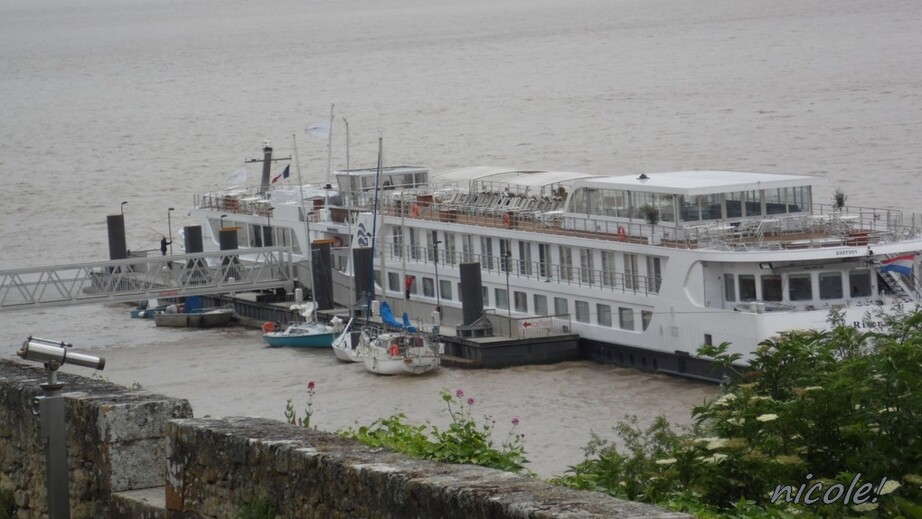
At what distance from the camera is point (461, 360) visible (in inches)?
1735

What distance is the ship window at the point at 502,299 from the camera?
48.4 m

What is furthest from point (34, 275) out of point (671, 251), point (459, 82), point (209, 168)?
point (459, 82)

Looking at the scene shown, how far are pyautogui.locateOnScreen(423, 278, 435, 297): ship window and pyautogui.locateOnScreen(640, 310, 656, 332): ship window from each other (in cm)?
1031

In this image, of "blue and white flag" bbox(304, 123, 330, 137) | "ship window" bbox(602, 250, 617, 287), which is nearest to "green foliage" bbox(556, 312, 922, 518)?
"ship window" bbox(602, 250, 617, 287)

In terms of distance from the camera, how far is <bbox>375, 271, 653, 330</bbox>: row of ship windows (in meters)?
43.6

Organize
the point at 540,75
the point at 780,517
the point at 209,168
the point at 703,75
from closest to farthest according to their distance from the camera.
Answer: the point at 780,517
the point at 209,168
the point at 703,75
the point at 540,75

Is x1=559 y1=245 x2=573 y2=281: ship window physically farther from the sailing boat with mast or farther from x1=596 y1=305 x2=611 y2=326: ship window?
the sailing boat with mast

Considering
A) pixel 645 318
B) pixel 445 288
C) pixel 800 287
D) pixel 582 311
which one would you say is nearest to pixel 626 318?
pixel 645 318

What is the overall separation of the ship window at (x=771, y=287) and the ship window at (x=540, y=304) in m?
8.18

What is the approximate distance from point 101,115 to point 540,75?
41918 mm

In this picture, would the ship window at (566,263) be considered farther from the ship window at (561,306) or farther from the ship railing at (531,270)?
the ship window at (561,306)

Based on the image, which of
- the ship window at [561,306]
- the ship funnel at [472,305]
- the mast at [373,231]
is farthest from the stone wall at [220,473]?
the mast at [373,231]

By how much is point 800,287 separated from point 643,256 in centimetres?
470

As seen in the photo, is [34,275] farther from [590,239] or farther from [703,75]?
[703,75]
